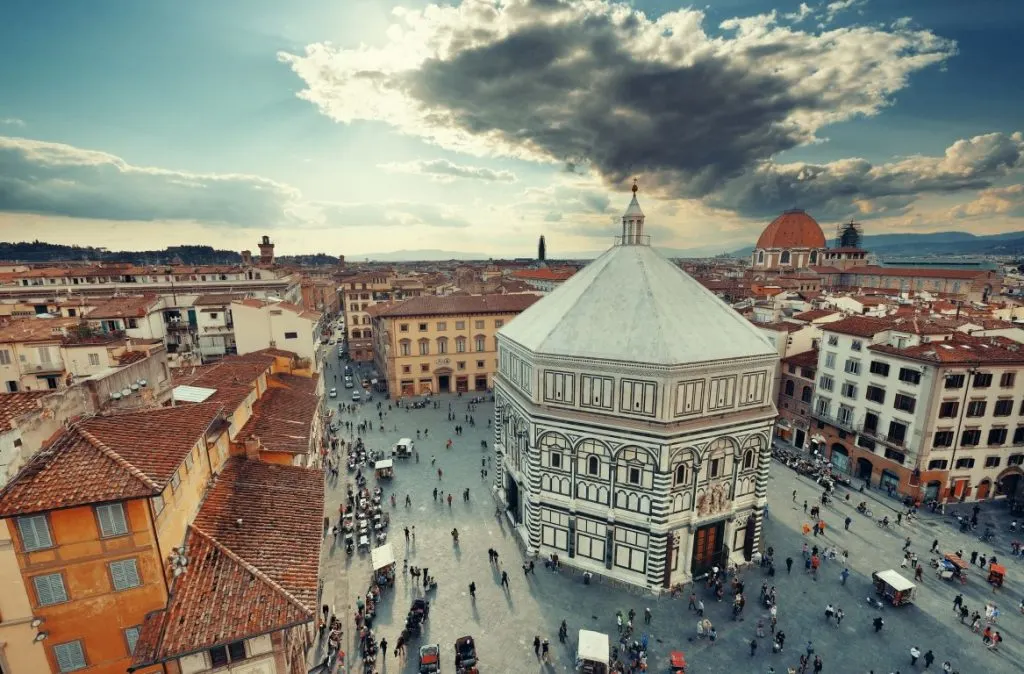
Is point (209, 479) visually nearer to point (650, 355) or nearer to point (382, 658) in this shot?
point (382, 658)

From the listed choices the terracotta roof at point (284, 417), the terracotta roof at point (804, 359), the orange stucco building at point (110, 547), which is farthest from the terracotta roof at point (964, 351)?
the terracotta roof at point (284, 417)

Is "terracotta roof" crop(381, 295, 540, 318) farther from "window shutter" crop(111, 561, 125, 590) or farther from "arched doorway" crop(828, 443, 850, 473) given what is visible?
"window shutter" crop(111, 561, 125, 590)

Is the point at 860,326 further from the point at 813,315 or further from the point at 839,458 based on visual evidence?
the point at 839,458

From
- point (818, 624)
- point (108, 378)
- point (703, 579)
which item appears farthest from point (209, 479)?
point (818, 624)

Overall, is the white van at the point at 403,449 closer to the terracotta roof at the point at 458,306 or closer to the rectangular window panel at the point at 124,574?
the terracotta roof at the point at 458,306

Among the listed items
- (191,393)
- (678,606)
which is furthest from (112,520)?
(678,606)

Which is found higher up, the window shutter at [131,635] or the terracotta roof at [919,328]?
the terracotta roof at [919,328]
